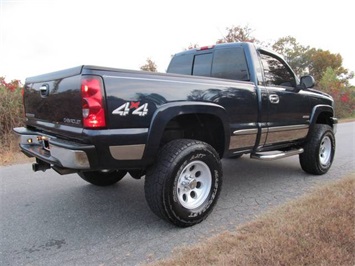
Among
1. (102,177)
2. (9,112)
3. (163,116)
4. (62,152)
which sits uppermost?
(163,116)

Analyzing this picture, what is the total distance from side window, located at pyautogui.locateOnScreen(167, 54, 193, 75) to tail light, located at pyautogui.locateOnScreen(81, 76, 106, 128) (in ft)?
8.46

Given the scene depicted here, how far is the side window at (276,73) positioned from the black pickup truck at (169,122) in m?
0.02

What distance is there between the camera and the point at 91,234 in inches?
121

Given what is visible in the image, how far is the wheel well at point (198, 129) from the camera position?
351cm

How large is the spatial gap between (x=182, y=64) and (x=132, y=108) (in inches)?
99.3

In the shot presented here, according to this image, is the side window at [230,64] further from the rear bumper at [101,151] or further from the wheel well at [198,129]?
the rear bumper at [101,151]

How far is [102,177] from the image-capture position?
440 cm

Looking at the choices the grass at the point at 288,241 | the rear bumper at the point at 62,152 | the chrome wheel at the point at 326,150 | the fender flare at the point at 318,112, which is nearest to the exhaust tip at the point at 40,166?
the rear bumper at the point at 62,152

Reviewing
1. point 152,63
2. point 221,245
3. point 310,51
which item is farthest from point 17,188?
point 310,51

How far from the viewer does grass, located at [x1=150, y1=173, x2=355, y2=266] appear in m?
2.37

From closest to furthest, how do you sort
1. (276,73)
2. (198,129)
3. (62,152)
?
(62,152), (198,129), (276,73)

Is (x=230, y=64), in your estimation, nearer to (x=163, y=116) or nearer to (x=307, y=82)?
(x=307, y=82)

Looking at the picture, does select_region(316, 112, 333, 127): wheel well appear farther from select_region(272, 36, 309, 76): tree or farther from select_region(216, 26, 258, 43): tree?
select_region(272, 36, 309, 76): tree

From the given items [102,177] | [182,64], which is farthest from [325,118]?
[102,177]
